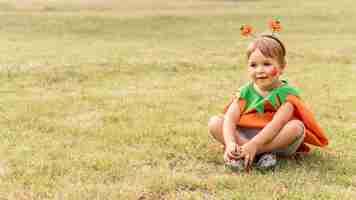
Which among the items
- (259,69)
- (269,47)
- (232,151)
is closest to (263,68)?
(259,69)

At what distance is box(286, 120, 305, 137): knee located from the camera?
4.86 m

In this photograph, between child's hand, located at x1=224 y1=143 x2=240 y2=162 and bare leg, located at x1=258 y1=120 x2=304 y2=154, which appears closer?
child's hand, located at x1=224 y1=143 x2=240 y2=162

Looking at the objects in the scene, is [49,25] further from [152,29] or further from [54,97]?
[54,97]

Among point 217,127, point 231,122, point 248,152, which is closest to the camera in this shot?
point 248,152

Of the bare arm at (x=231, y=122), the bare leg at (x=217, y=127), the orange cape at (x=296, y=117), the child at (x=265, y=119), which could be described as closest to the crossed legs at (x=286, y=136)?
the child at (x=265, y=119)

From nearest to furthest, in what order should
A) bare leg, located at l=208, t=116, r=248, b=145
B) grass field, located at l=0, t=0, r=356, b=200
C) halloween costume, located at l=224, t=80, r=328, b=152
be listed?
1. grass field, located at l=0, t=0, r=356, b=200
2. halloween costume, located at l=224, t=80, r=328, b=152
3. bare leg, located at l=208, t=116, r=248, b=145

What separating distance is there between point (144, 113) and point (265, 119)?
228 centimetres

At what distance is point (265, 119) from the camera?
5.06 metres

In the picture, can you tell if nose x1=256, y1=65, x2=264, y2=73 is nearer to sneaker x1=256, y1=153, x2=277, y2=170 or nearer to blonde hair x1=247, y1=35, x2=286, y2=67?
blonde hair x1=247, y1=35, x2=286, y2=67

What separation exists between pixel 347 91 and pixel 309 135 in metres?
3.97

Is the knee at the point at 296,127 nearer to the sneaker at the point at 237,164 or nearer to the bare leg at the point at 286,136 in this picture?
the bare leg at the point at 286,136

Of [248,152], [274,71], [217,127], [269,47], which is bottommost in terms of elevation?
[248,152]

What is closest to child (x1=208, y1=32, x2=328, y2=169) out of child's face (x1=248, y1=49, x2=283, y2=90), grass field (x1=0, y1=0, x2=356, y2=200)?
child's face (x1=248, y1=49, x2=283, y2=90)

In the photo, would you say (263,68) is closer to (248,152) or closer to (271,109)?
(271,109)
